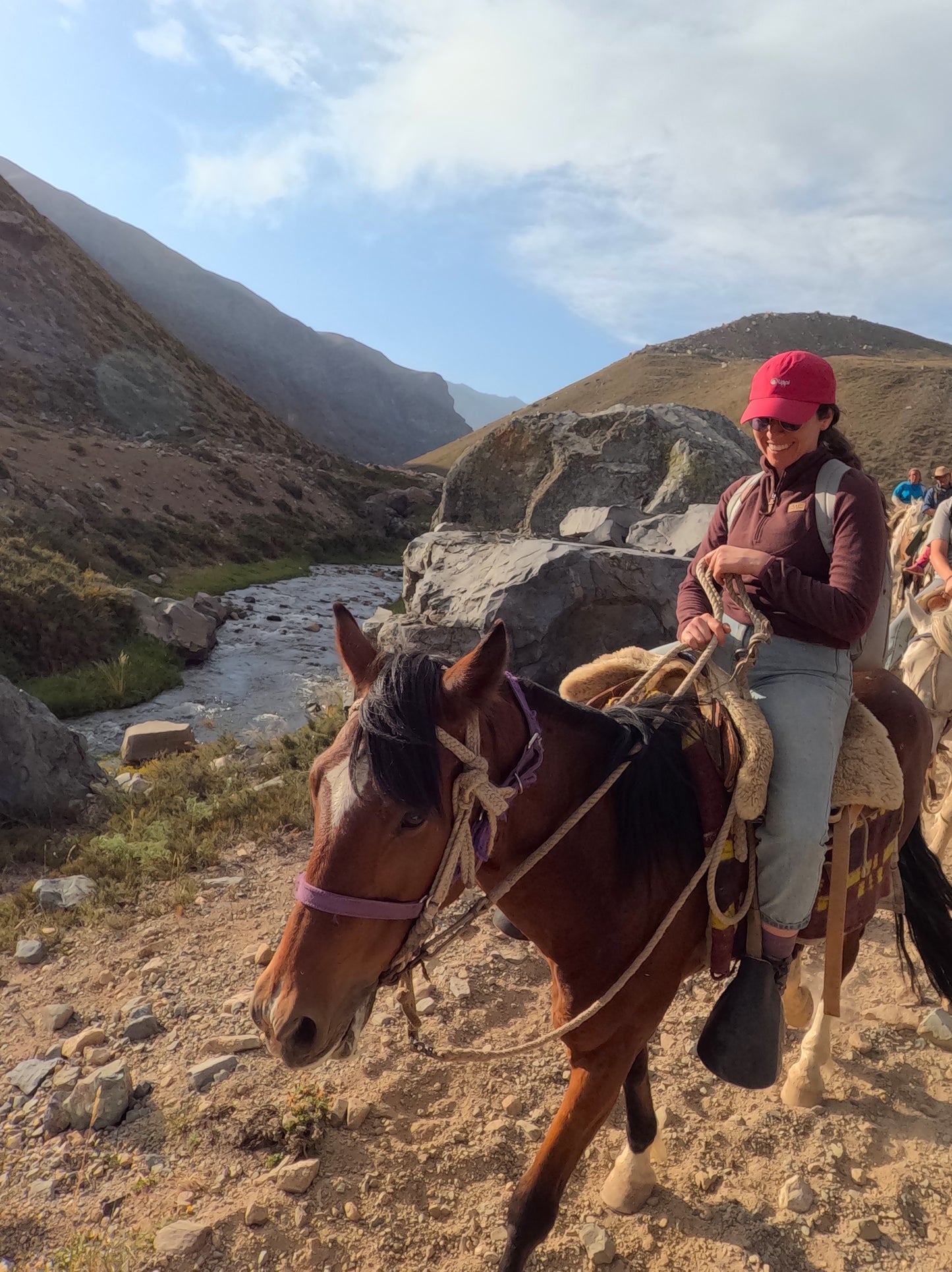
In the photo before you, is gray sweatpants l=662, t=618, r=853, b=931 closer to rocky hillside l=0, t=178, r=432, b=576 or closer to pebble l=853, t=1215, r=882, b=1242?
pebble l=853, t=1215, r=882, b=1242

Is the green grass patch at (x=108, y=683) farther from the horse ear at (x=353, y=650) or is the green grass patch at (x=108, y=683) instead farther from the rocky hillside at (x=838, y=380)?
the rocky hillside at (x=838, y=380)

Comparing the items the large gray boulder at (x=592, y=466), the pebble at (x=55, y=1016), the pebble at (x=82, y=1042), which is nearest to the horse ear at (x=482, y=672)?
the pebble at (x=82, y=1042)

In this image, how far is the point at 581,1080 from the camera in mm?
2193

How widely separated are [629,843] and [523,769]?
0.54 metres

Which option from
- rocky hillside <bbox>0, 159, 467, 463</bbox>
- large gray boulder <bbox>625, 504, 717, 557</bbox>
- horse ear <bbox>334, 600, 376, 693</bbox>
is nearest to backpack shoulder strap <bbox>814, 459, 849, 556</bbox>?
horse ear <bbox>334, 600, 376, 693</bbox>

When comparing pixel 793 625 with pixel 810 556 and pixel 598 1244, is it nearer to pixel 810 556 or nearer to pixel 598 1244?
pixel 810 556

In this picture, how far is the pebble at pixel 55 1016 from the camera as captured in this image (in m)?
3.74

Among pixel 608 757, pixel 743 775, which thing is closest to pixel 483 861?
pixel 608 757

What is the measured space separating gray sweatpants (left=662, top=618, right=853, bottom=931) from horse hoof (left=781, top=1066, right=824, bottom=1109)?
141 cm

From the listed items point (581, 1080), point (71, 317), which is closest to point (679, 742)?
point (581, 1080)

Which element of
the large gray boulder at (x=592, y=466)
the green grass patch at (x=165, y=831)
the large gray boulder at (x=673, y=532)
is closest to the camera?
the green grass patch at (x=165, y=831)

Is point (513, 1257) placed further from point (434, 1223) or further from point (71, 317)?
point (71, 317)

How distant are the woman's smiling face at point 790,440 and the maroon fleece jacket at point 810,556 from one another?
0.03m

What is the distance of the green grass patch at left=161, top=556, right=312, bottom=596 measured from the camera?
57.2 ft
